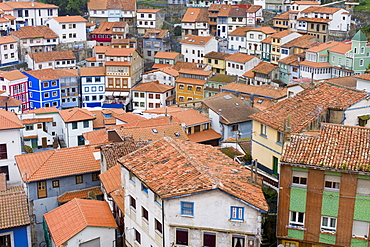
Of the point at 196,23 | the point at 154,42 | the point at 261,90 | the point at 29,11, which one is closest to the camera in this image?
the point at 261,90

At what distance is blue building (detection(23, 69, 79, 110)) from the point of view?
7112cm

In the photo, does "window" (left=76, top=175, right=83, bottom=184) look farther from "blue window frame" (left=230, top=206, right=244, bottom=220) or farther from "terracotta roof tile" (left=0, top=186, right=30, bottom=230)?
"blue window frame" (left=230, top=206, right=244, bottom=220)

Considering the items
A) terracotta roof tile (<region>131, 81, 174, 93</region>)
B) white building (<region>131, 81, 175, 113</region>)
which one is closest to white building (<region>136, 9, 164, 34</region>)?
terracotta roof tile (<region>131, 81, 174, 93</region>)

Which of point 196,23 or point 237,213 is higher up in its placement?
point 196,23

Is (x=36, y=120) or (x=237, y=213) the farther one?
(x=36, y=120)

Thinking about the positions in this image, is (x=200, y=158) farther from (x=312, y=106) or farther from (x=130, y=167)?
(x=312, y=106)

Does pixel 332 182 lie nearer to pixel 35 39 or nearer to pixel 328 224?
pixel 328 224

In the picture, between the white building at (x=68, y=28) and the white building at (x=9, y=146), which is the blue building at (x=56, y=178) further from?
the white building at (x=68, y=28)

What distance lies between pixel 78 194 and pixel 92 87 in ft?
156

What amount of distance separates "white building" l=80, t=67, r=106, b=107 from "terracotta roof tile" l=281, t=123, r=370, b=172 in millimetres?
58291

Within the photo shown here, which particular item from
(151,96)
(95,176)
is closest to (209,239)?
(95,176)

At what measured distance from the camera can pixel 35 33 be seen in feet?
286

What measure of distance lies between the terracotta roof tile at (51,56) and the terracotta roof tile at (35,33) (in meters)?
5.53

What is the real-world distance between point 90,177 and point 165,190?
12.7 metres
